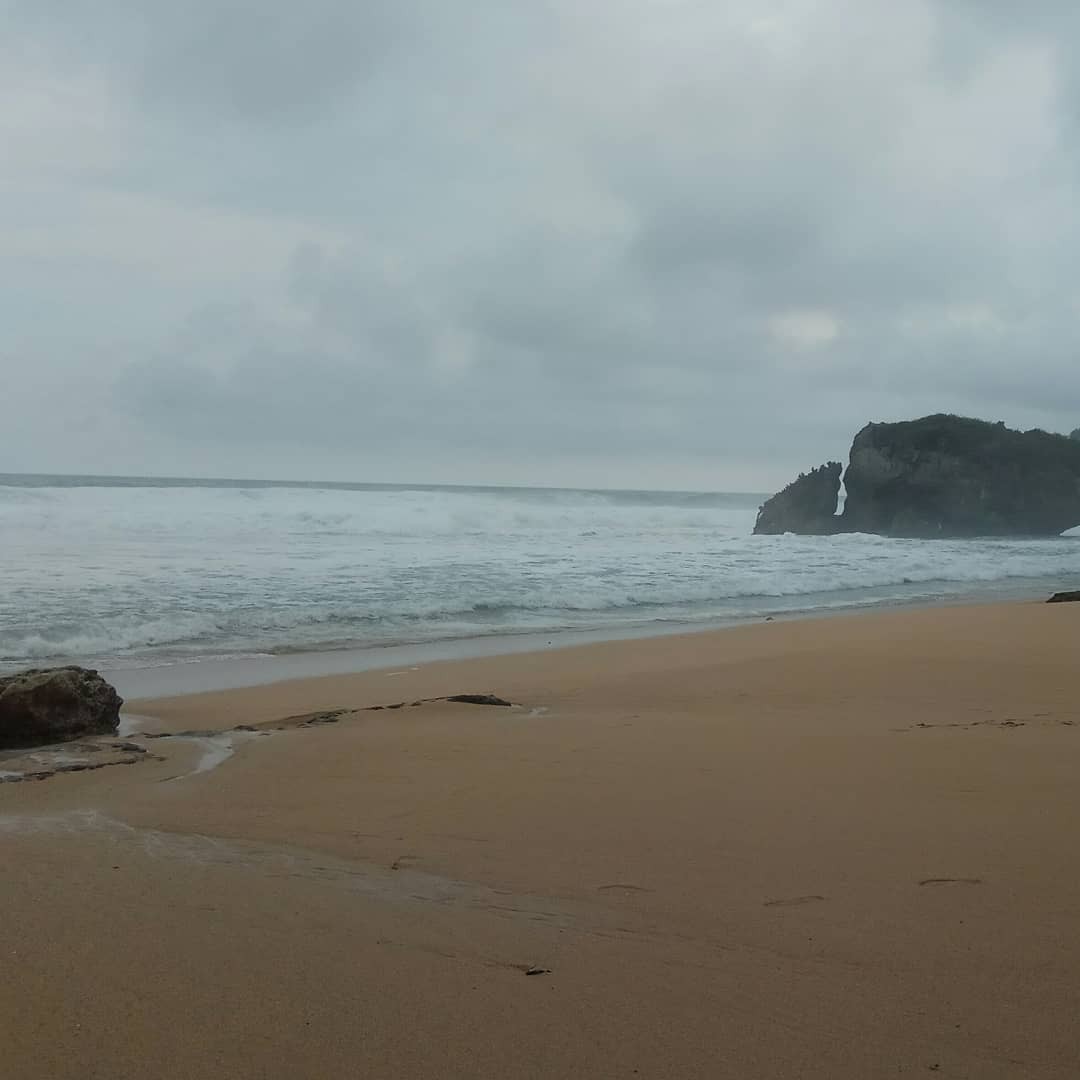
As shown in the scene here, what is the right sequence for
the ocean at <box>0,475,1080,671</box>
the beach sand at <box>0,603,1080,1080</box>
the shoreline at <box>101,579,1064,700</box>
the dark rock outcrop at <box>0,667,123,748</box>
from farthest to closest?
the ocean at <box>0,475,1080,671</box> → the shoreline at <box>101,579,1064,700</box> → the dark rock outcrop at <box>0,667,123,748</box> → the beach sand at <box>0,603,1080,1080</box>

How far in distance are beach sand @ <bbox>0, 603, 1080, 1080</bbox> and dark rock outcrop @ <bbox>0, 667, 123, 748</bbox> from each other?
0.43m

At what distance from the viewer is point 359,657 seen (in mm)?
10305

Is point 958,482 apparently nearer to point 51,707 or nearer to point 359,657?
point 359,657

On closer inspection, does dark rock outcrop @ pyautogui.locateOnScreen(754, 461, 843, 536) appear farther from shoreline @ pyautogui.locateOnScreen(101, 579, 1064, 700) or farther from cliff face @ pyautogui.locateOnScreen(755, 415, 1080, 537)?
shoreline @ pyautogui.locateOnScreen(101, 579, 1064, 700)

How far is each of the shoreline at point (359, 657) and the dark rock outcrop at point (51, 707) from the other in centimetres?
202

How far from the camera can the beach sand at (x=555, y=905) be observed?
6.65ft

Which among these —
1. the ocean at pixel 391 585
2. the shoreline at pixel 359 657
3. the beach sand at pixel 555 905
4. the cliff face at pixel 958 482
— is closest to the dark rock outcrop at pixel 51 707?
the beach sand at pixel 555 905

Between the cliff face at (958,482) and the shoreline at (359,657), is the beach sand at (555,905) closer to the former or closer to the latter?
the shoreline at (359,657)

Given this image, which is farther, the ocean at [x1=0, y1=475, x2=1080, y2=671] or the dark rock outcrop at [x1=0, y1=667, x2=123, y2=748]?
the ocean at [x1=0, y1=475, x2=1080, y2=671]

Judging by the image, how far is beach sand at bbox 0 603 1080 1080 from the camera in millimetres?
2027

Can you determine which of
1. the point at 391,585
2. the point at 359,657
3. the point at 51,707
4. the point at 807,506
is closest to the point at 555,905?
the point at 51,707

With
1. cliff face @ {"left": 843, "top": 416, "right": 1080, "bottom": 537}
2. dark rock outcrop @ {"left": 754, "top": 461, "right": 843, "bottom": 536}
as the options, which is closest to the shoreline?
dark rock outcrop @ {"left": 754, "top": 461, "right": 843, "bottom": 536}

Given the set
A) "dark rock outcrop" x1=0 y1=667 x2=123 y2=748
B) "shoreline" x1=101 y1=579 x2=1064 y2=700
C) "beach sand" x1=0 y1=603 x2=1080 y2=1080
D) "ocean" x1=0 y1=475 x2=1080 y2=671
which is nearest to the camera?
"beach sand" x1=0 y1=603 x2=1080 y2=1080

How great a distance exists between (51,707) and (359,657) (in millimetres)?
4863
